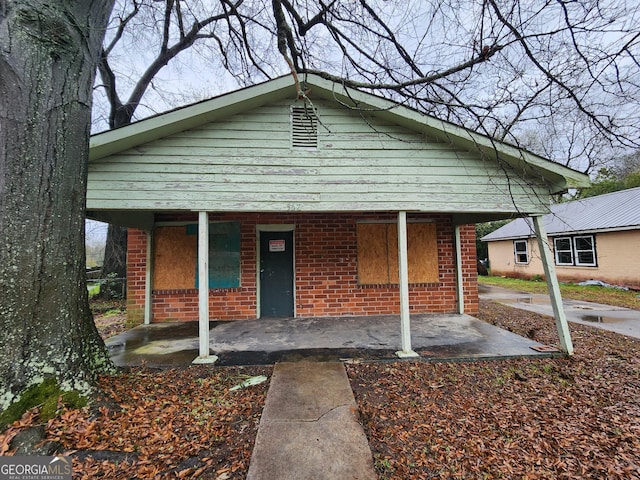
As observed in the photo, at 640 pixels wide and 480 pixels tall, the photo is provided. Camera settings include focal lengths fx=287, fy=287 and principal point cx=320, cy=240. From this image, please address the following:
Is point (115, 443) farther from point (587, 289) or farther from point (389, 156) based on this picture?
point (587, 289)

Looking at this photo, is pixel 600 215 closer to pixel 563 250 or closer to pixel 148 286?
pixel 563 250

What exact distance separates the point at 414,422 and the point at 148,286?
5.79m

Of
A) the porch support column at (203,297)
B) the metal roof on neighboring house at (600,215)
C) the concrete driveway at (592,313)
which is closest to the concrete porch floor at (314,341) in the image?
the porch support column at (203,297)

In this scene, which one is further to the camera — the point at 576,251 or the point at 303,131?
the point at 576,251

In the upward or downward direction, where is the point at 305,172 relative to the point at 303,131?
downward

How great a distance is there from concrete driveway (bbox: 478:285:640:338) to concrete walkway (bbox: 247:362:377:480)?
21.5 ft

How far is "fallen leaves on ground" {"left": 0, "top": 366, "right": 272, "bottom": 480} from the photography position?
83.0 inches

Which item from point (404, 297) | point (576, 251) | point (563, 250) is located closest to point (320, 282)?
point (404, 297)

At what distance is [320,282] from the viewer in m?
6.54

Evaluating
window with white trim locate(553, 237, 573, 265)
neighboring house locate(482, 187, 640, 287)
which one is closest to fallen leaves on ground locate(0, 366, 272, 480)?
neighboring house locate(482, 187, 640, 287)

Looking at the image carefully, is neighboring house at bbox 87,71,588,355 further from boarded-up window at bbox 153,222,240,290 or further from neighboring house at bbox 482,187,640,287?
neighboring house at bbox 482,187,640,287

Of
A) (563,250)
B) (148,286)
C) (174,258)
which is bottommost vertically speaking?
(148,286)

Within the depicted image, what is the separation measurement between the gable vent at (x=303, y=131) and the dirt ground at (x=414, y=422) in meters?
3.23

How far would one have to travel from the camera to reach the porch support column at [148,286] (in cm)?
617
